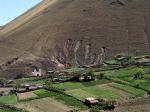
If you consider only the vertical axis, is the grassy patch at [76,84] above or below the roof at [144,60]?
below

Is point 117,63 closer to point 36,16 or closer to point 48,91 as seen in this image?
point 48,91

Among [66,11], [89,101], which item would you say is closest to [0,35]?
[66,11]

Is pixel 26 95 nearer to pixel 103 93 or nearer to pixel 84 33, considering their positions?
pixel 103 93

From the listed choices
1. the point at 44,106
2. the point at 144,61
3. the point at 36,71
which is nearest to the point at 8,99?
the point at 44,106

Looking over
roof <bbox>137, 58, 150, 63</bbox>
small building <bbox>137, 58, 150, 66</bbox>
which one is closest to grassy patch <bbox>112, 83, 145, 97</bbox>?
small building <bbox>137, 58, 150, 66</bbox>

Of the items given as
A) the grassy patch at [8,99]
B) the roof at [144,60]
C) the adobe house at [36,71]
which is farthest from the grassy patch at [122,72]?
the grassy patch at [8,99]

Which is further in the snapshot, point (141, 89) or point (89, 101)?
point (141, 89)

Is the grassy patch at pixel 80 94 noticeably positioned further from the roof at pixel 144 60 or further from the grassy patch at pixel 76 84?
the roof at pixel 144 60

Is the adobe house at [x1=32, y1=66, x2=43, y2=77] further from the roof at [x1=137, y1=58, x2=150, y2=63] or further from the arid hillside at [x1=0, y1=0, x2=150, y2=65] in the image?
the roof at [x1=137, y1=58, x2=150, y2=63]

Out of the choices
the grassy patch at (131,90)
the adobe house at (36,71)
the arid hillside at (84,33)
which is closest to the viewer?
the grassy patch at (131,90)

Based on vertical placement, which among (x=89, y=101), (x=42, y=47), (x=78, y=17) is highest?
(x=78, y=17)
